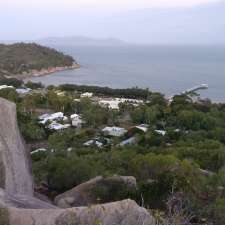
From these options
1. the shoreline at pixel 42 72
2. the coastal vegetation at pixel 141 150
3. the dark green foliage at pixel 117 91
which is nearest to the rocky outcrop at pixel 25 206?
the coastal vegetation at pixel 141 150

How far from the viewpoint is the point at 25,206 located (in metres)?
5.92

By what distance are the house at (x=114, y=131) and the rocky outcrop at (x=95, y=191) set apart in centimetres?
1722

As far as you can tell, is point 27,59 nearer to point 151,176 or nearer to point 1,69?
point 1,69

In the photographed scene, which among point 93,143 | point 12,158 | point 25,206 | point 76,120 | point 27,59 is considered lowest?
point 27,59

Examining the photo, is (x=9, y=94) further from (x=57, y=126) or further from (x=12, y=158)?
(x=12, y=158)

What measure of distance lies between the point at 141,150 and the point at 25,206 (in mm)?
13888

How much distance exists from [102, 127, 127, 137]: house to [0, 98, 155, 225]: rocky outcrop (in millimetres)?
19303

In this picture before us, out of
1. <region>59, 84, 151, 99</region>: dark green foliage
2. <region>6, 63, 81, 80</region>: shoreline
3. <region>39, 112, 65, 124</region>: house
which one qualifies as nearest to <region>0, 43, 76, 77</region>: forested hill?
<region>6, 63, 81, 80</region>: shoreline

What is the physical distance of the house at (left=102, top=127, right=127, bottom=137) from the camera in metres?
27.4

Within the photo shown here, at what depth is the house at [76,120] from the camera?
3052cm

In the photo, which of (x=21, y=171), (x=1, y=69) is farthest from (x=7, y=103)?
(x=1, y=69)

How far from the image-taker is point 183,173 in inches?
413

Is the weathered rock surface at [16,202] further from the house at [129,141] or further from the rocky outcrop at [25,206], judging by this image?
the house at [129,141]

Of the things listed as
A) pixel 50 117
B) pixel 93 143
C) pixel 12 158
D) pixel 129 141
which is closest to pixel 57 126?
pixel 50 117
